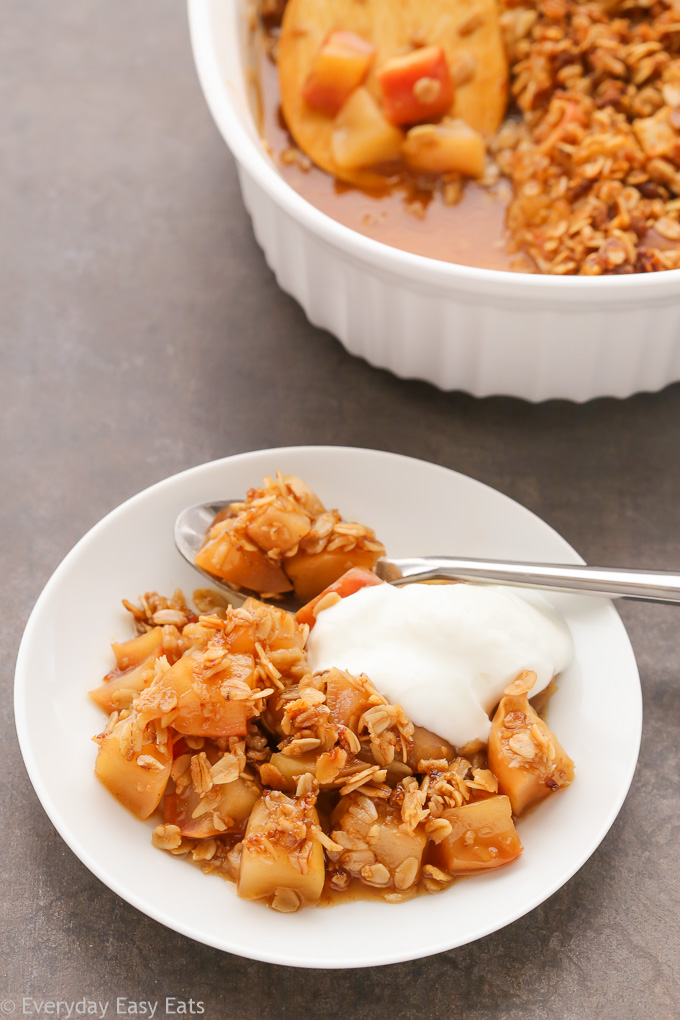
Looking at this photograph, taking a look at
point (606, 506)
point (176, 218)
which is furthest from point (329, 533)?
point (176, 218)

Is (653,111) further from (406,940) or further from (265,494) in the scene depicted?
(406,940)

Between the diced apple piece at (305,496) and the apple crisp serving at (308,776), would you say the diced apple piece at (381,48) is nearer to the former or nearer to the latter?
the diced apple piece at (305,496)

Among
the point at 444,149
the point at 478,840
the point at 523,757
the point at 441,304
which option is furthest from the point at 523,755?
the point at 444,149

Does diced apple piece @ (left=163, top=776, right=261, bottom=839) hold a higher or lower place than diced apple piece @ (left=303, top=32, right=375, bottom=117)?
lower

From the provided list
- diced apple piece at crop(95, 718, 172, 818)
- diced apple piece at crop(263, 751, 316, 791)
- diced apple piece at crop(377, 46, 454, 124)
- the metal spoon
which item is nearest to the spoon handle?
the metal spoon

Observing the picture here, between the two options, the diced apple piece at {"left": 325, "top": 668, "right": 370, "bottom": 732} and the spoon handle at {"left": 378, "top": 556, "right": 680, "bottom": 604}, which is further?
the spoon handle at {"left": 378, "top": 556, "right": 680, "bottom": 604}

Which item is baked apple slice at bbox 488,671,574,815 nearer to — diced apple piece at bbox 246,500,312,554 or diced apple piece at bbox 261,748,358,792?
diced apple piece at bbox 261,748,358,792

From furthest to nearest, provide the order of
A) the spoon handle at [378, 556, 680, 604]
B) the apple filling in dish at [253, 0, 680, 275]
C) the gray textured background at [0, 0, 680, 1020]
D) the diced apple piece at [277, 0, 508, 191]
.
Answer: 1. the diced apple piece at [277, 0, 508, 191]
2. the apple filling in dish at [253, 0, 680, 275]
3. the spoon handle at [378, 556, 680, 604]
4. the gray textured background at [0, 0, 680, 1020]
